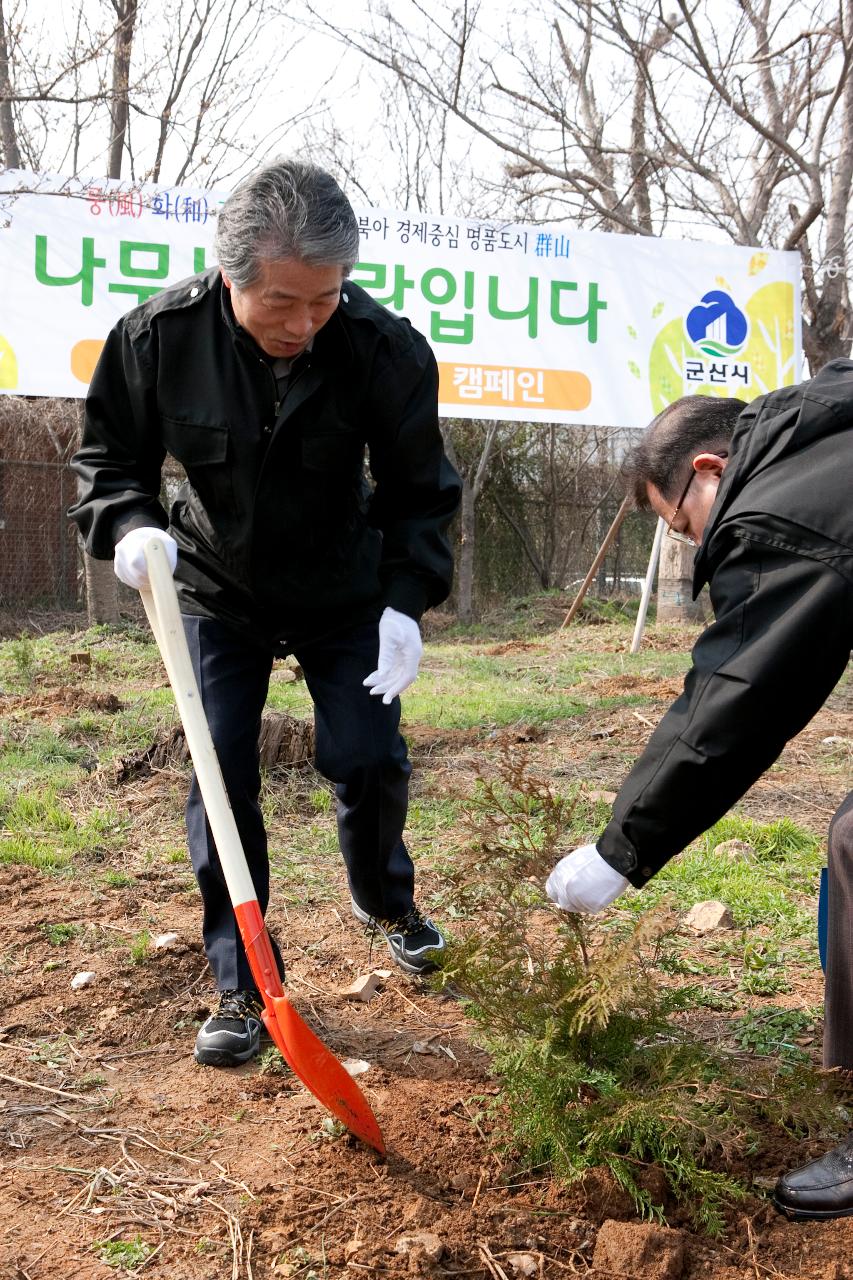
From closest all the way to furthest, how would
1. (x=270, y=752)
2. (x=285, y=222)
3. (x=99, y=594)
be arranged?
1. (x=285, y=222)
2. (x=270, y=752)
3. (x=99, y=594)

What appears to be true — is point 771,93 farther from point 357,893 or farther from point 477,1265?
point 477,1265

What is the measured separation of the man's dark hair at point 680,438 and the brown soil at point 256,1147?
125 cm

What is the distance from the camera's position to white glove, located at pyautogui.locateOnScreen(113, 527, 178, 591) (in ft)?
7.37

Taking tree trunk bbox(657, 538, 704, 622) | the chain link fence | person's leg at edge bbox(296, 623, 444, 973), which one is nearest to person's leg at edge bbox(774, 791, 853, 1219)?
person's leg at edge bbox(296, 623, 444, 973)

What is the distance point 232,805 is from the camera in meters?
2.46

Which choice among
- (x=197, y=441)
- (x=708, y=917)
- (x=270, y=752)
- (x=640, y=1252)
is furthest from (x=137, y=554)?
(x=270, y=752)

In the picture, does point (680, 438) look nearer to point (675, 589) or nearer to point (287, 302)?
point (287, 302)

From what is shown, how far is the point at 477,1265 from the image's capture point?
173cm

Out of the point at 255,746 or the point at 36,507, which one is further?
the point at 36,507

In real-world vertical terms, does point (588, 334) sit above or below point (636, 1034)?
above

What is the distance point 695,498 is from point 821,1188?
3.97 feet

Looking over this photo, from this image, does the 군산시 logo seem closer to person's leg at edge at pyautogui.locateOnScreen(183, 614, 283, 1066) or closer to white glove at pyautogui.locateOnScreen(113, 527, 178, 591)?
person's leg at edge at pyautogui.locateOnScreen(183, 614, 283, 1066)

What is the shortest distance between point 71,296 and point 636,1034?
6152 mm

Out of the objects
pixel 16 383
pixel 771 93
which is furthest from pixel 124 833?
pixel 771 93
